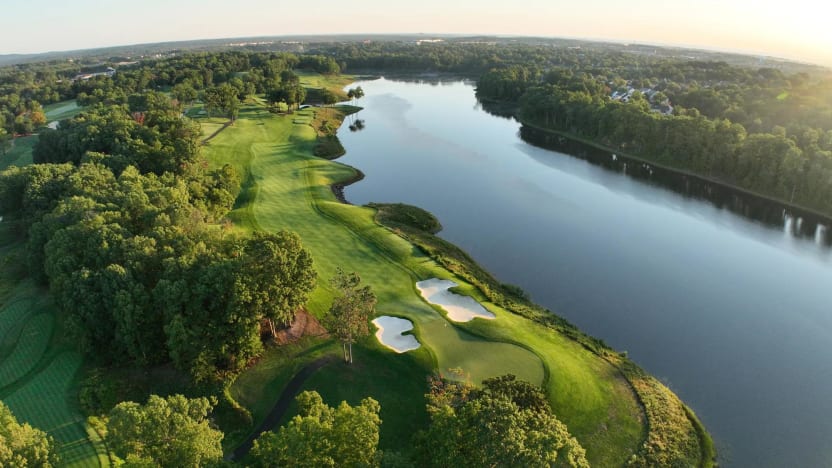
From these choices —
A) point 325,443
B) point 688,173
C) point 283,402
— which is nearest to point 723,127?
point 688,173

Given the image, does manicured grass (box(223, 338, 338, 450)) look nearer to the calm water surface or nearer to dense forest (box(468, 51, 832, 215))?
the calm water surface

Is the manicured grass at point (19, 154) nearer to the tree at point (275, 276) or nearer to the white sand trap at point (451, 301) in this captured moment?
the tree at point (275, 276)

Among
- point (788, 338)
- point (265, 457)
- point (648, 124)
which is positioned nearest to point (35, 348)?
point (265, 457)

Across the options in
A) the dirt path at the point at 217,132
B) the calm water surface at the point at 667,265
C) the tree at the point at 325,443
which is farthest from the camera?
the dirt path at the point at 217,132

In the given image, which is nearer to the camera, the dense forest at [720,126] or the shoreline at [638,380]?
the shoreline at [638,380]

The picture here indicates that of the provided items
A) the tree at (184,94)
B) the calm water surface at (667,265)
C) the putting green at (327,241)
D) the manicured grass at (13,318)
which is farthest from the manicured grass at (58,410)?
the tree at (184,94)

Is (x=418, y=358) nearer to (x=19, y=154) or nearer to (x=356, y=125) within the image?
(x=19, y=154)

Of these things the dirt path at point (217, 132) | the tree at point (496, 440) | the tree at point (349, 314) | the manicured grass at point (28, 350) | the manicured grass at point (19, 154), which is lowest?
the manicured grass at point (28, 350)
